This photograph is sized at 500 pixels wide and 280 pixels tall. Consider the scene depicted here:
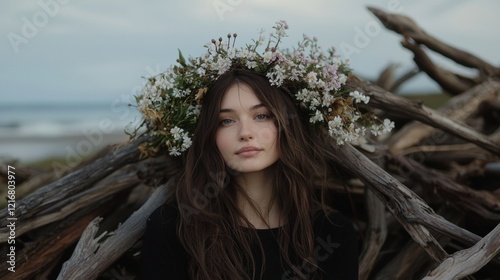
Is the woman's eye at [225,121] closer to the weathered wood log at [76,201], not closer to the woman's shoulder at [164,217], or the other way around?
the woman's shoulder at [164,217]

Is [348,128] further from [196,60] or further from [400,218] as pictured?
[196,60]

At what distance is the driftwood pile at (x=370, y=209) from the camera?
3.04m

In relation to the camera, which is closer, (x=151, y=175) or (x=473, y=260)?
(x=473, y=260)

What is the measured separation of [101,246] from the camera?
3.16 meters

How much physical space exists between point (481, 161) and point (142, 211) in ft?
8.79

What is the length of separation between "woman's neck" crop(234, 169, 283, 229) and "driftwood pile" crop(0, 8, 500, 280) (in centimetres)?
42

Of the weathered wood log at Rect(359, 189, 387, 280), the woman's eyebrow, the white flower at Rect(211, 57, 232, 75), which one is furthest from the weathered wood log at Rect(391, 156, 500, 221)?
the white flower at Rect(211, 57, 232, 75)

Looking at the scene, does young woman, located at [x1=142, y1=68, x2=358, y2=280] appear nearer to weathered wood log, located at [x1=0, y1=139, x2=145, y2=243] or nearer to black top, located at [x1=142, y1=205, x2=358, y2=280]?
black top, located at [x1=142, y1=205, x2=358, y2=280]

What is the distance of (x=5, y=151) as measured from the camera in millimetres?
15445

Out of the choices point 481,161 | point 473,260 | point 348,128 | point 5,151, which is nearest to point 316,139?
point 348,128

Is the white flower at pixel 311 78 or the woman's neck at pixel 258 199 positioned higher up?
the white flower at pixel 311 78

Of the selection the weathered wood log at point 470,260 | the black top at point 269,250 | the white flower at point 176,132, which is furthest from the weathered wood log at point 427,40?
the weathered wood log at point 470,260

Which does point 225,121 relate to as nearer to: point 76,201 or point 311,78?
point 311,78

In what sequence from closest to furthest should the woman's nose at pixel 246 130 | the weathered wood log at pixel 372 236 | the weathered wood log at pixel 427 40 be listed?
the woman's nose at pixel 246 130 → the weathered wood log at pixel 372 236 → the weathered wood log at pixel 427 40
